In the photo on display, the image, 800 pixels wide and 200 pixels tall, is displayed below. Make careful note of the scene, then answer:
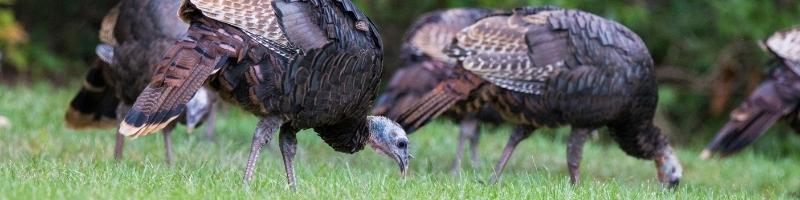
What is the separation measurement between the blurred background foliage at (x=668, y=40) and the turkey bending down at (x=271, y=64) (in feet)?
18.6

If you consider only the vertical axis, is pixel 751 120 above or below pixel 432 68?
below

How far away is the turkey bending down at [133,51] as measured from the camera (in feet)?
23.3

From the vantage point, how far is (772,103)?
27.7 ft

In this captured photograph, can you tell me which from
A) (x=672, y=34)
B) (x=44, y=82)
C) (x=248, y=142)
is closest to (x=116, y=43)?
(x=248, y=142)

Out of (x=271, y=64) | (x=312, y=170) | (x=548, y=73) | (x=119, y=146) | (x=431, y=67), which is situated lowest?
(x=431, y=67)

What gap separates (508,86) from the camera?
722 cm

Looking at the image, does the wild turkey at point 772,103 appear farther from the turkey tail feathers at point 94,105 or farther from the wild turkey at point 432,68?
the turkey tail feathers at point 94,105

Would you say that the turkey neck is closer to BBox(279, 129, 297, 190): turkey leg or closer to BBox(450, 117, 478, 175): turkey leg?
BBox(279, 129, 297, 190): turkey leg

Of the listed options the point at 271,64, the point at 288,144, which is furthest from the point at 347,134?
the point at 271,64

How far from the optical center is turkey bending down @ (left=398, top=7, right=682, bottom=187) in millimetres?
7180

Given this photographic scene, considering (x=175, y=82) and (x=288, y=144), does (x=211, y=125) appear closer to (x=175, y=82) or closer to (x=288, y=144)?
(x=288, y=144)

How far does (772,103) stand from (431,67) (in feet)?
7.15

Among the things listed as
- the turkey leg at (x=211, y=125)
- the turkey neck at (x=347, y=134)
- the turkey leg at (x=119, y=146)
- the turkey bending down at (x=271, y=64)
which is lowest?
the turkey leg at (x=211, y=125)

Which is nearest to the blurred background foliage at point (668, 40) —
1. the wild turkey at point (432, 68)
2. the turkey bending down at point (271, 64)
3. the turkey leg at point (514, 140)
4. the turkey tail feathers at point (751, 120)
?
the wild turkey at point (432, 68)
